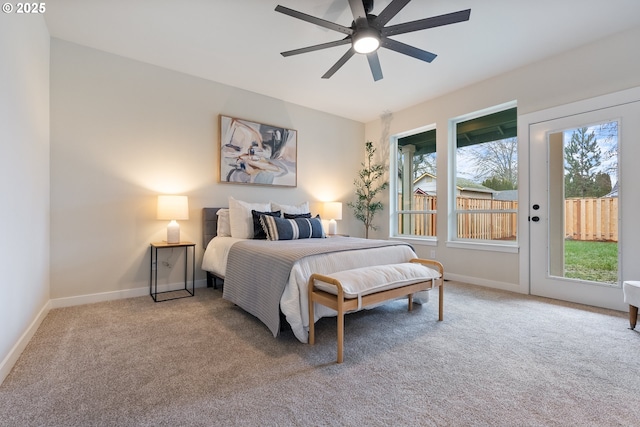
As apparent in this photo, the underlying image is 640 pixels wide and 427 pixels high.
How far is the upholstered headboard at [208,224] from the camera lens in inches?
144

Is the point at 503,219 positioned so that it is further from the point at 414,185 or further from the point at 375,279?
the point at 375,279

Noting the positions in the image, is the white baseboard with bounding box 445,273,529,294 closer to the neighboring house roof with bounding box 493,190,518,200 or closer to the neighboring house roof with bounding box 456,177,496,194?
the neighboring house roof with bounding box 493,190,518,200

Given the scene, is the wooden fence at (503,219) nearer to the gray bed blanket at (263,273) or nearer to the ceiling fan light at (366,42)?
the gray bed blanket at (263,273)

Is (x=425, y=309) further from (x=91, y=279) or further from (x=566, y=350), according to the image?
(x=91, y=279)

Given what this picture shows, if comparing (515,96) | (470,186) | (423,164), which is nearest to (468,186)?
(470,186)

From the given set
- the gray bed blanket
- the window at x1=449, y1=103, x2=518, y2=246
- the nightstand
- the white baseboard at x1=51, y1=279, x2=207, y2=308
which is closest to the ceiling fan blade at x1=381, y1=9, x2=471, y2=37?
the gray bed blanket

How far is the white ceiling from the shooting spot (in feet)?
8.05

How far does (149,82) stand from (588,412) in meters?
4.51

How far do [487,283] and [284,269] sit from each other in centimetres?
297

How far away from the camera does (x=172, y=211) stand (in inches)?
125

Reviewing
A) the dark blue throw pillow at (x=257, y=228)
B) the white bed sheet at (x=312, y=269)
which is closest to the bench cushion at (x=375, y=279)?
the white bed sheet at (x=312, y=269)

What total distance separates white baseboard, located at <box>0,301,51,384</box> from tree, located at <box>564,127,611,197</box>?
479 centimetres

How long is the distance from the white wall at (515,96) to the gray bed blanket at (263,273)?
1.77 meters

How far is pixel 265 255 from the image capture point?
2.38 meters
